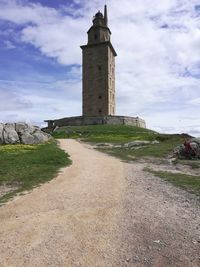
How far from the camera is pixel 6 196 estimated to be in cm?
1436

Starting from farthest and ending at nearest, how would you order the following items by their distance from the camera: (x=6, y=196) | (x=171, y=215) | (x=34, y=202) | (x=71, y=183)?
1. (x=71, y=183)
2. (x=6, y=196)
3. (x=34, y=202)
4. (x=171, y=215)

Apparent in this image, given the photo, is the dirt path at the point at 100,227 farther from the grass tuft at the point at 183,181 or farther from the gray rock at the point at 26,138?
the gray rock at the point at 26,138

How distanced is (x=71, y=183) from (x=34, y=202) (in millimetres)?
4074

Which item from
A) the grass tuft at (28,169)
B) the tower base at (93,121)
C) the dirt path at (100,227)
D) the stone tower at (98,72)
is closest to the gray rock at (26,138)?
the grass tuft at (28,169)

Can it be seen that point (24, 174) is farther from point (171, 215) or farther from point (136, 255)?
point (136, 255)

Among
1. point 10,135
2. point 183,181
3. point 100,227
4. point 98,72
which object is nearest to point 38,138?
point 10,135

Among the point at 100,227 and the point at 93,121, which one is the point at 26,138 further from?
the point at 93,121

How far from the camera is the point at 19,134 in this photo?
1713 inches

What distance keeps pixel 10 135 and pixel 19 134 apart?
1.69 m

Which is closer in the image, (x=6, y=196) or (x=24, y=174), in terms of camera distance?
(x=6, y=196)

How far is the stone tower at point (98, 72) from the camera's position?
292 feet

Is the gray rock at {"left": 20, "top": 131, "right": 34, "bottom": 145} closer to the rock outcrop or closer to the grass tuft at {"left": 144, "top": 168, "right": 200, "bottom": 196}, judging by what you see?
the rock outcrop

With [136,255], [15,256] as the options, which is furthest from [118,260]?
[15,256]

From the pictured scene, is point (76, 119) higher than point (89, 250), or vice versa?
point (76, 119)
